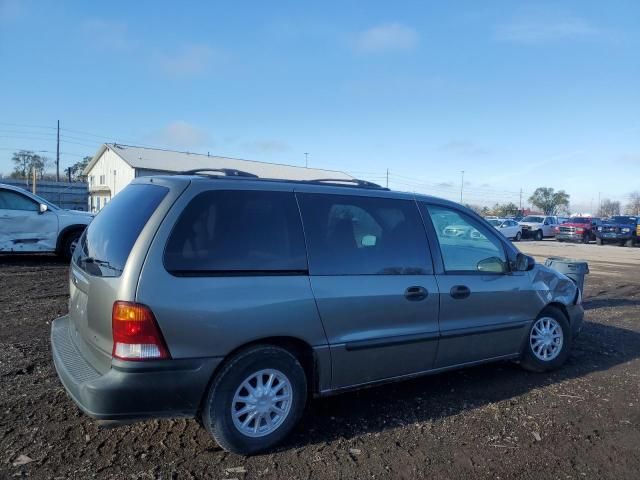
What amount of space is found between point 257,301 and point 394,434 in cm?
142

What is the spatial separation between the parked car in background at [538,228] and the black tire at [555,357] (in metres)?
32.8

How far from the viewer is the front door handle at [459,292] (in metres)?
4.18

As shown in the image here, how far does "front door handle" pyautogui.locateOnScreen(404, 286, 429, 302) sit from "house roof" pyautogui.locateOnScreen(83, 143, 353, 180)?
4023 cm

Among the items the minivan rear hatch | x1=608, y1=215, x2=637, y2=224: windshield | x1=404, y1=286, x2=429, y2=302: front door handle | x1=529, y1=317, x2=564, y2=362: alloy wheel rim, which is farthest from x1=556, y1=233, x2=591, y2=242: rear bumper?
the minivan rear hatch

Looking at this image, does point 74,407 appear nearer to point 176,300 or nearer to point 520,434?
point 176,300

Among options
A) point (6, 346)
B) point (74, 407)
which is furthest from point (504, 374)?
point (6, 346)

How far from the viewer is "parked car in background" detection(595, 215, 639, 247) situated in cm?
3128

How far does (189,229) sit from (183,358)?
77 cm

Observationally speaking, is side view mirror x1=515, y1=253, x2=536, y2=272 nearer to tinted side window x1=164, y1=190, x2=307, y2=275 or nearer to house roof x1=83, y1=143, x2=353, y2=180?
tinted side window x1=164, y1=190, x2=307, y2=275

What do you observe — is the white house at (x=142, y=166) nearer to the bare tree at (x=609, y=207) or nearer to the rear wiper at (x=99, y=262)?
the rear wiper at (x=99, y=262)

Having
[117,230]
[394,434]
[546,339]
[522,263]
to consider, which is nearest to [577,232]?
[546,339]

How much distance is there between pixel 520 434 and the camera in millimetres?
3732

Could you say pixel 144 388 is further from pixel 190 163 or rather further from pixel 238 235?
pixel 190 163

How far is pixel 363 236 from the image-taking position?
388 centimetres
